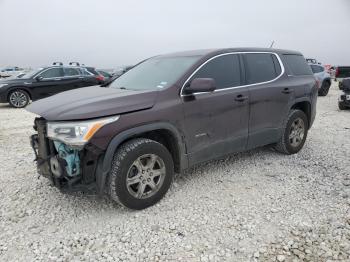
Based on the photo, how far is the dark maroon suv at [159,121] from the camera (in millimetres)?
3129

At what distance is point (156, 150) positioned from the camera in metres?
3.42

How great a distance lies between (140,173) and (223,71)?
69.7 inches

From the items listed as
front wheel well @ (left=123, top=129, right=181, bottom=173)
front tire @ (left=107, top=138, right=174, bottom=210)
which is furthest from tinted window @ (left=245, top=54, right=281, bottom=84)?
front tire @ (left=107, top=138, right=174, bottom=210)

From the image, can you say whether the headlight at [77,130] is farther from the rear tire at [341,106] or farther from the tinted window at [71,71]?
the tinted window at [71,71]

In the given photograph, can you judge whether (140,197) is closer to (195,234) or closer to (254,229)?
(195,234)

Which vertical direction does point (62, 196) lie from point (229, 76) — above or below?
below

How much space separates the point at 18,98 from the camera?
39.2ft

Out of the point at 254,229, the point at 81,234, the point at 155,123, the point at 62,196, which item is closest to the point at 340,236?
the point at 254,229

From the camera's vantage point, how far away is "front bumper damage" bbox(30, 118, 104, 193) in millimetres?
3148

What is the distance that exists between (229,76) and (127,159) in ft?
6.14

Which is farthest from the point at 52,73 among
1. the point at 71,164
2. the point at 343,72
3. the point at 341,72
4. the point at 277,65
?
the point at 343,72

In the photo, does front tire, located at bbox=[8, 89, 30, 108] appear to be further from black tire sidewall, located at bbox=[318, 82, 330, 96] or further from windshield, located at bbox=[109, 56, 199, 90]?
black tire sidewall, located at bbox=[318, 82, 330, 96]

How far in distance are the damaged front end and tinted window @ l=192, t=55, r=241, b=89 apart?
149 cm

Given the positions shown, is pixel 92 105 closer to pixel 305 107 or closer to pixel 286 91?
pixel 286 91
